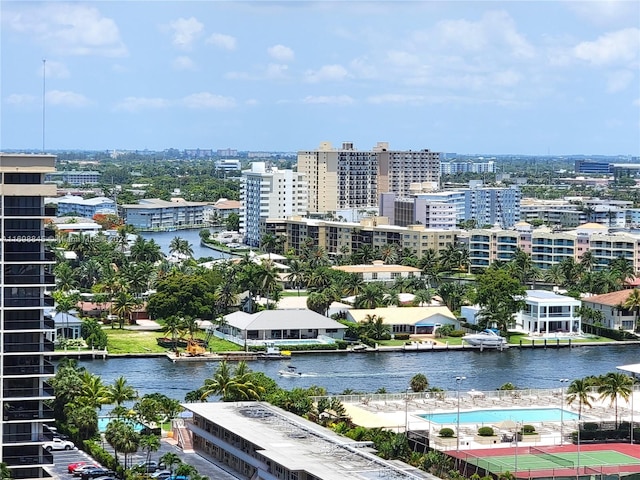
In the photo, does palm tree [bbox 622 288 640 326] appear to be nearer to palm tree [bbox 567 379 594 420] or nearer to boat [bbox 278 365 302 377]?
boat [bbox 278 365 302 377]

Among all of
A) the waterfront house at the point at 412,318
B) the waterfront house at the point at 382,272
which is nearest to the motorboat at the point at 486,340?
the waterfront house at the point at 412,318

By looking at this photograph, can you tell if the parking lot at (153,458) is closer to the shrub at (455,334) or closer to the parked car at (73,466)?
the parked car at (73,466)

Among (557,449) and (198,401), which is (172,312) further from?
(557,449)

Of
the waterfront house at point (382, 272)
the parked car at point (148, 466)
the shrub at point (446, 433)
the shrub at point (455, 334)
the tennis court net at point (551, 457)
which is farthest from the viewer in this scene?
the waterfront house at point (382, 272)

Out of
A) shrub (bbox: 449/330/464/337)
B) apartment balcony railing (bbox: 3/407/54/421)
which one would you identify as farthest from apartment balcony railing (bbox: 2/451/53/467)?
shrub (bbox: 449/330/464/337)

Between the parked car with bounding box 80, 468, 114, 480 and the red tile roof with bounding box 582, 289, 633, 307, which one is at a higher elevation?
the red tile roof with bounding box 582, 289, 633, 307

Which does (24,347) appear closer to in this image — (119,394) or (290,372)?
(119,394)
